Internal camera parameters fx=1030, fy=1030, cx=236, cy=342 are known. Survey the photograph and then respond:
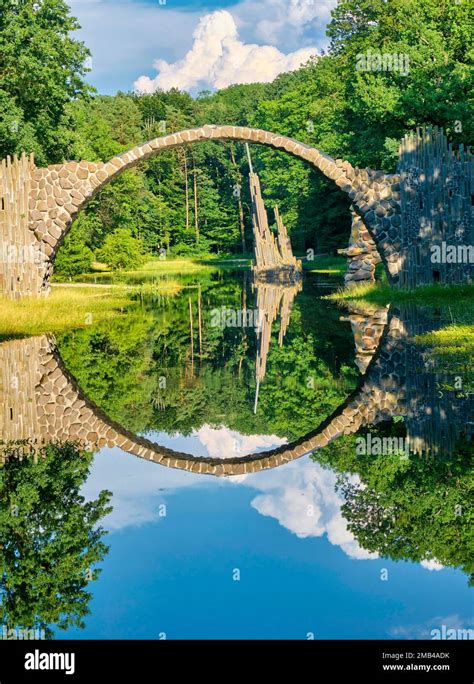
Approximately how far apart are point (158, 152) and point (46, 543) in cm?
1846

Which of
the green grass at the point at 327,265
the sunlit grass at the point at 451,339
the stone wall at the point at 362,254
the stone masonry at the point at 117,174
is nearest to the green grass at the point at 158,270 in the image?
the green grass at the point at 327,265

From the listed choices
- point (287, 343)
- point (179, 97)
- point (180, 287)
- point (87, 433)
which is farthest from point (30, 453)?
point (179, 97)

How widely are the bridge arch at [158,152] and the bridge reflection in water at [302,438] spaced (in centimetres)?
A: 835

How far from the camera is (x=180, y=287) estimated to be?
4288 centimetres

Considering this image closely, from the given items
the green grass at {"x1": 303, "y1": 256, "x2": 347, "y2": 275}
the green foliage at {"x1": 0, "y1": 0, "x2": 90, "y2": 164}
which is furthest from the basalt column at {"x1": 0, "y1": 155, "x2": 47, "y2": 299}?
the green grass at {"x1": 303, "y1": 256, "x2": 347, "y2": 275}

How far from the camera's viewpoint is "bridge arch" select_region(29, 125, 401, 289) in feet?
76.5

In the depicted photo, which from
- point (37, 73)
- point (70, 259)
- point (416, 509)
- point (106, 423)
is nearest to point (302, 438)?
point (106, 423)

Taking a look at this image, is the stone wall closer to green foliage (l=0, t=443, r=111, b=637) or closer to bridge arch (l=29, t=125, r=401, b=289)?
bridge arch (l=29, t=125, r=401, b=289)

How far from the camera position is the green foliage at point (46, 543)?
17.0 ft

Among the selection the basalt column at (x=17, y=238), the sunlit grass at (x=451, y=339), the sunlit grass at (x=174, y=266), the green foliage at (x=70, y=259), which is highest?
the sunlit grass at (x=174, y=266)

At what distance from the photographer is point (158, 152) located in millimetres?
23672

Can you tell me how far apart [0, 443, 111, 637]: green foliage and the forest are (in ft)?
74.7

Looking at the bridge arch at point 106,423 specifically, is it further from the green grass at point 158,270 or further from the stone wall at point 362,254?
the green grass at point 158,270

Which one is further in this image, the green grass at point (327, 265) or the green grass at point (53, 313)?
the green grass at point (327, 265)
